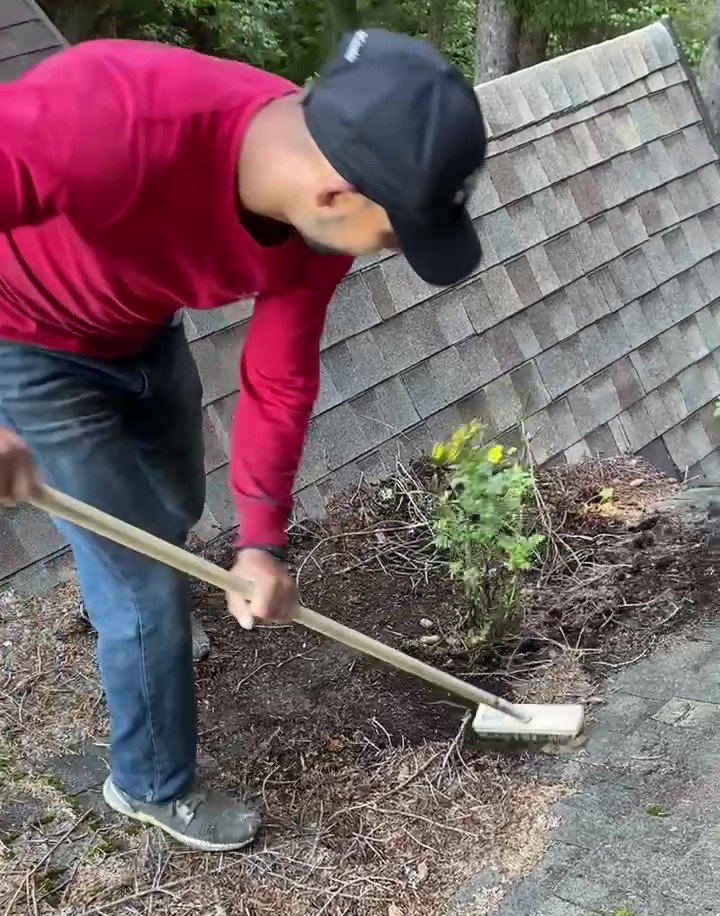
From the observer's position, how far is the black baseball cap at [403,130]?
1269mm

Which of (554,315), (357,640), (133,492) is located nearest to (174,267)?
(133,492)

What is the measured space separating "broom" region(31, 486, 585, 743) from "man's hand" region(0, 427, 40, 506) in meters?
0.03

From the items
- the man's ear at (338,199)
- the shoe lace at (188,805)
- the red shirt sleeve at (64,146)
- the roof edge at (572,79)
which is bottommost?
the shoe lace at (188,805)

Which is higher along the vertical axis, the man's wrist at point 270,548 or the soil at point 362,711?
the man's wrist at point 270,548

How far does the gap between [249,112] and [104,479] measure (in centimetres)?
77

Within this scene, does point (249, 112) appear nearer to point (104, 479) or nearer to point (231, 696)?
point (104, 479)

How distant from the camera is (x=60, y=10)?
6000 millimetres

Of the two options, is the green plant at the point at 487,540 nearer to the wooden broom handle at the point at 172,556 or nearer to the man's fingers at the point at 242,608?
the wooden broom handle at the point at 172,556

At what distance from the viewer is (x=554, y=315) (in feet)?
13.5

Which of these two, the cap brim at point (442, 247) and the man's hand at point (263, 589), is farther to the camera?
the man's hand at point (263, 589)

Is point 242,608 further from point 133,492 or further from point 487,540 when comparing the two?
point 487,540

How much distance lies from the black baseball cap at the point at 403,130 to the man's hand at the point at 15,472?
2.27 feet

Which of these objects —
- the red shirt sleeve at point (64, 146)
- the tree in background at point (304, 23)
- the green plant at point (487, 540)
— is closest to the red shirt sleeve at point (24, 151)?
the red shirt sleeve at point (64, 146)

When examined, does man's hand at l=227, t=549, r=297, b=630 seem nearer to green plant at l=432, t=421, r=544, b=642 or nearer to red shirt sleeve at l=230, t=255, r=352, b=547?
red shirt sleeve at l=230, t=255, r=352, b=547
